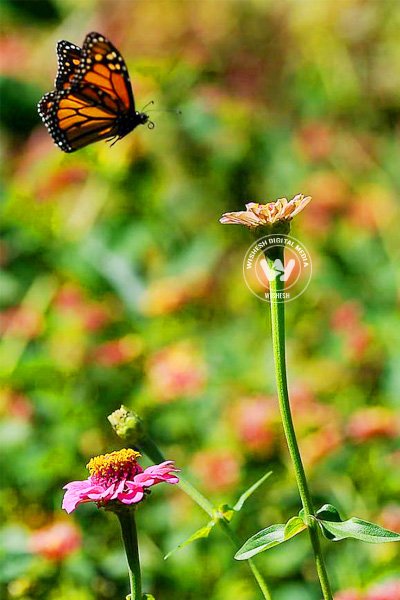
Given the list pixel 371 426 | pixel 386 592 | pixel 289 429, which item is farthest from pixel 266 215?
pixel 371 426

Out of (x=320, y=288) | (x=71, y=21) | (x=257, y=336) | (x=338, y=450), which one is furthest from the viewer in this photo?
(x=71, y=21)

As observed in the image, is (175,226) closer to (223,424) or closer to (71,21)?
(223,424)

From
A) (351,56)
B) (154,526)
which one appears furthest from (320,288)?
(351,56)

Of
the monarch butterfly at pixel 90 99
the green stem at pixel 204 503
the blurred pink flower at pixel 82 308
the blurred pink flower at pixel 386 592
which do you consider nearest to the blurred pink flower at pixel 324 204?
the blurred pink flower at pixel 82 308

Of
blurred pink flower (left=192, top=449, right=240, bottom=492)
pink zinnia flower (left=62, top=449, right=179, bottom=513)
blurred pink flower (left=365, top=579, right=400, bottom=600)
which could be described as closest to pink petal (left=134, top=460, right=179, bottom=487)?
pink zinnia flower (left=62, top=449, right=179, bottom=513)

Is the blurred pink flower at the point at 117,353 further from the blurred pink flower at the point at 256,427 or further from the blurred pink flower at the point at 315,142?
the blurred pink flower at the point at 315,142

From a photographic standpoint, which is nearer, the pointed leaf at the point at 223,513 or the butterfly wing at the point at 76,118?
the pointed leaf at the point at 223,513

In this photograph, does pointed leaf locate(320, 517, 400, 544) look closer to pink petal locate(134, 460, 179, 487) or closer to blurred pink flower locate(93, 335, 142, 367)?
pink petal locate(134, 460, 179, 487)
